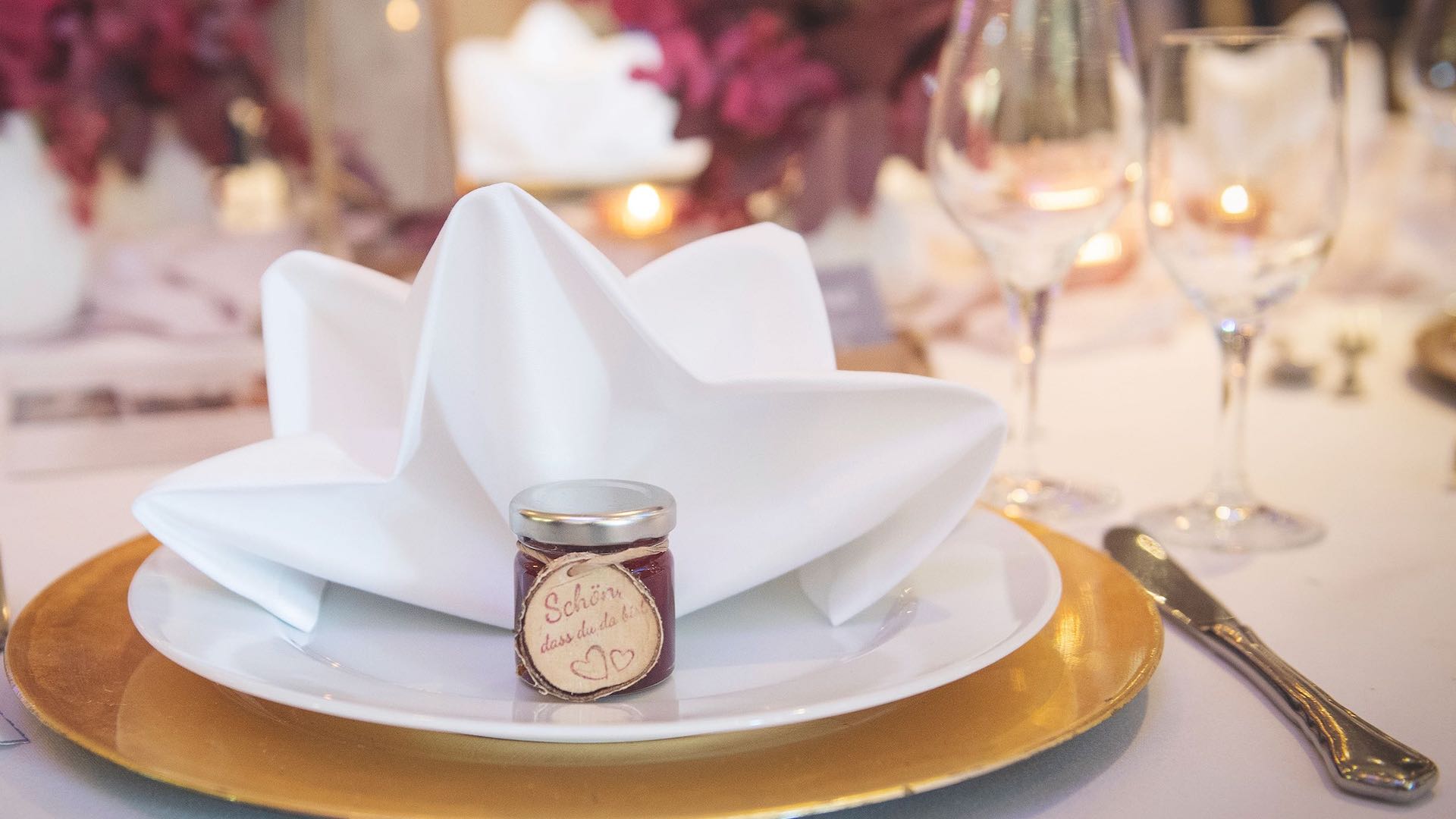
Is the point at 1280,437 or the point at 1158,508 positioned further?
the point at 1280,437

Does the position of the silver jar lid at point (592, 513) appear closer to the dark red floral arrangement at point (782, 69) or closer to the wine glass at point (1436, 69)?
the dark red floral arrangement at point (782, 69)

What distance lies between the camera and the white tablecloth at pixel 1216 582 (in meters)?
0.47

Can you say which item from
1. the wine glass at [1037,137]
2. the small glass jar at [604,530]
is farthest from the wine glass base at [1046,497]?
the small glass jar at [604,530]

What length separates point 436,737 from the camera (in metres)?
0.46

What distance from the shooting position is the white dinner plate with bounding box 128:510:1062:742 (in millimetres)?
435

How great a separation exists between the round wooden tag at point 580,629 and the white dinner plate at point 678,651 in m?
0.01

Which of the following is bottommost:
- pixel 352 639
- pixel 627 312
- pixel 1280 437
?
pixel 1280 437

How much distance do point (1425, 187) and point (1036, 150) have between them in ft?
2.74

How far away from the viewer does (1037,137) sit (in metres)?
0.90

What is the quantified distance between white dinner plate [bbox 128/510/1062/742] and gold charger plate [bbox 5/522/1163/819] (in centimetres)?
2

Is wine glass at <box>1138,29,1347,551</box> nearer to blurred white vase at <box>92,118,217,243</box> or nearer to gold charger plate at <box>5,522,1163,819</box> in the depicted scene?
gold charger plate at <box>5,522,1163,819</box>

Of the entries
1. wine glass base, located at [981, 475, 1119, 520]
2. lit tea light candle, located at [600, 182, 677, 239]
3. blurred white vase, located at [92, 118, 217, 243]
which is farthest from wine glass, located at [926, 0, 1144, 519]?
blurred white vase, located at [92, 118, 217, 243]

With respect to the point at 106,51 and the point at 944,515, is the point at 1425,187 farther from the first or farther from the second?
the point at 106,51

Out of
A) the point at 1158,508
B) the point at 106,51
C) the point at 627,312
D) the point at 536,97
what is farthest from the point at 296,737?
the point at 536,97
